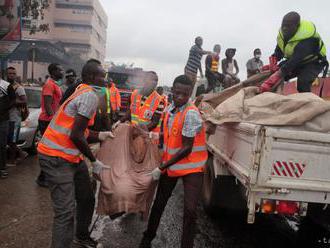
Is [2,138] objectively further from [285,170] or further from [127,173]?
[285,170]

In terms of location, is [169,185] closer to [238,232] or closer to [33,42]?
[238,232]

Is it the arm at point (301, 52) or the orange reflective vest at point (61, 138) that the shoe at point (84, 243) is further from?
the arm at point (301, 52)

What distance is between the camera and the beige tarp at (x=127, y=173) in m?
3.24

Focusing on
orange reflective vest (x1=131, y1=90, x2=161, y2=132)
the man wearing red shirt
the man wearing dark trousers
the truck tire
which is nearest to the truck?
the truck tire

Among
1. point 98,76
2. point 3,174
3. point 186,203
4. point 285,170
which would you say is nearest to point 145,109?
point 98,76

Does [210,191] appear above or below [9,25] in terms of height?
below

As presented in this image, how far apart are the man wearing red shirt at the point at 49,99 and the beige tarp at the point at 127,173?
1922mm

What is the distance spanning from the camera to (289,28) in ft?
14.3

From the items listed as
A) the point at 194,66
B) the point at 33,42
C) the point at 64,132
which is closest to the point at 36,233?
the point at 64,132

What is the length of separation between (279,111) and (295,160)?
1.81 feet

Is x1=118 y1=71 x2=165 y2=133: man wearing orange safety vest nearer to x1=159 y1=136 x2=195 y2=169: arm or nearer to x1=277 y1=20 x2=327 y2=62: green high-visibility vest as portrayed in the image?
x1=159 y1=136 x2=195 y2=169: arm

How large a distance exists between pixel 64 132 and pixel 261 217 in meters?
3.32

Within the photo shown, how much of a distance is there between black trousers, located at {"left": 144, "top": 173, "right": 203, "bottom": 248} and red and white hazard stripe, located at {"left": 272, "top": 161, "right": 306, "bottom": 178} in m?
0.81

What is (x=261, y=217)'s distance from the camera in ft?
16.2
